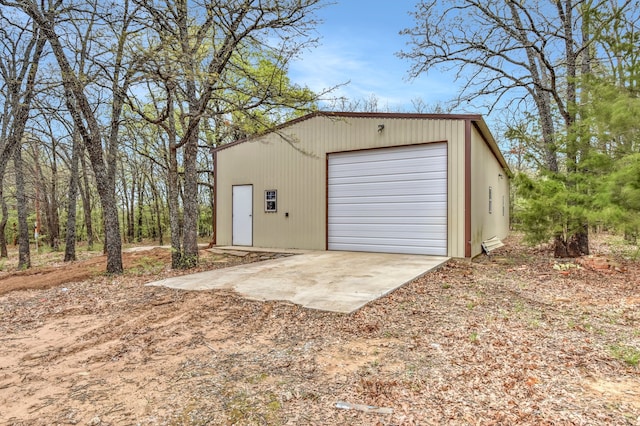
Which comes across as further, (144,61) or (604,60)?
(604,60)

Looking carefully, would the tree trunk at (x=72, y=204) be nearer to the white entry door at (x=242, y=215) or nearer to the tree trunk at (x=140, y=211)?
the white entry door at (x=242, y=215)

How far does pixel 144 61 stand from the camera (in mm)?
5445

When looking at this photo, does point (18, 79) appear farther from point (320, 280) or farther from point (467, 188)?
point (467, 188)

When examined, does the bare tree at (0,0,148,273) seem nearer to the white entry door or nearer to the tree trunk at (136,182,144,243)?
the white entry door

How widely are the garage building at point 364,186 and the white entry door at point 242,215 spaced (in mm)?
30

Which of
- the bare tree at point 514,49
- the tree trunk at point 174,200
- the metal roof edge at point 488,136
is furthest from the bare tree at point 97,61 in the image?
the metal roof edge at point 488,136

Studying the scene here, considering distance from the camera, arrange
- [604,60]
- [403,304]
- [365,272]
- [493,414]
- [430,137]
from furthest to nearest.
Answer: [430,137] → [604,60] → [365,272] → [403,304] → [493,414]

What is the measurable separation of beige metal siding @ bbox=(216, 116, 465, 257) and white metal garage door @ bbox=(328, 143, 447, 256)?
0.68ft

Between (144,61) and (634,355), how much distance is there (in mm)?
6635

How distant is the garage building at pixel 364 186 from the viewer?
25.7ft

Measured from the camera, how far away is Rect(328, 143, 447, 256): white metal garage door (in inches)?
316

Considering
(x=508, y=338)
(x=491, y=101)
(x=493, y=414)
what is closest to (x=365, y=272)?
(x=508, y=338)

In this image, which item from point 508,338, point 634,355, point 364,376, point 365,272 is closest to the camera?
point 364,376

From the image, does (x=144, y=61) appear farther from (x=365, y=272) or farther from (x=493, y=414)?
(x=493, y=414)
